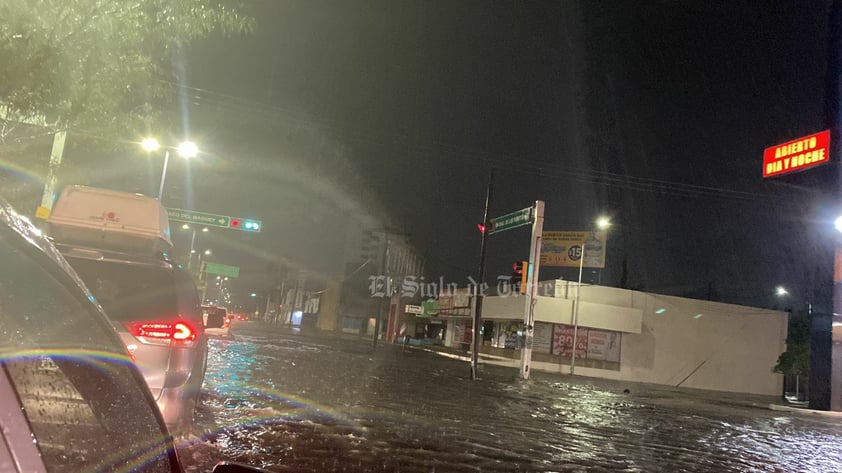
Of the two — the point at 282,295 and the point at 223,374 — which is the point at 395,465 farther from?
the point at 282,295

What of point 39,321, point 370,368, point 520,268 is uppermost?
point 520,268

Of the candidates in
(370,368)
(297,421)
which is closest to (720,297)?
(370,368)

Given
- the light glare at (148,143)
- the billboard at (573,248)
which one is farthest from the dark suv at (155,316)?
the billboard at (573,248)

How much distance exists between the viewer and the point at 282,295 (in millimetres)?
81125

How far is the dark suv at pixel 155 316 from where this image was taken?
15.6 feet

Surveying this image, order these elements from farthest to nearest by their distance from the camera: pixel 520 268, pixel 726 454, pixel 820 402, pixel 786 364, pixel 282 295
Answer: pixel 282 295
pixel 786 364
pixel 520 268
pixel 820 402
pixel 726 454

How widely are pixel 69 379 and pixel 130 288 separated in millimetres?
4131

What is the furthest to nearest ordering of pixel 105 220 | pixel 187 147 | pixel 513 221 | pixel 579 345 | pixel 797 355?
pixel 579 345
pixel 797 355
pixel 513 221
pixel 187 147
pixel 105 220

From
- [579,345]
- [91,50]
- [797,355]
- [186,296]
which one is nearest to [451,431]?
[186,296]

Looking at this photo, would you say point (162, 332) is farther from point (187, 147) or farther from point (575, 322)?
point (575, 322)

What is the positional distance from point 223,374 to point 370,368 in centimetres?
664

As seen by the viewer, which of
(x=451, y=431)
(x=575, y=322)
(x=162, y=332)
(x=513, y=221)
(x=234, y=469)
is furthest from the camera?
(x=575, y=322)

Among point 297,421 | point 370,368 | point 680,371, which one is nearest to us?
point 297,421

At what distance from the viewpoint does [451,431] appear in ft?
27.8
